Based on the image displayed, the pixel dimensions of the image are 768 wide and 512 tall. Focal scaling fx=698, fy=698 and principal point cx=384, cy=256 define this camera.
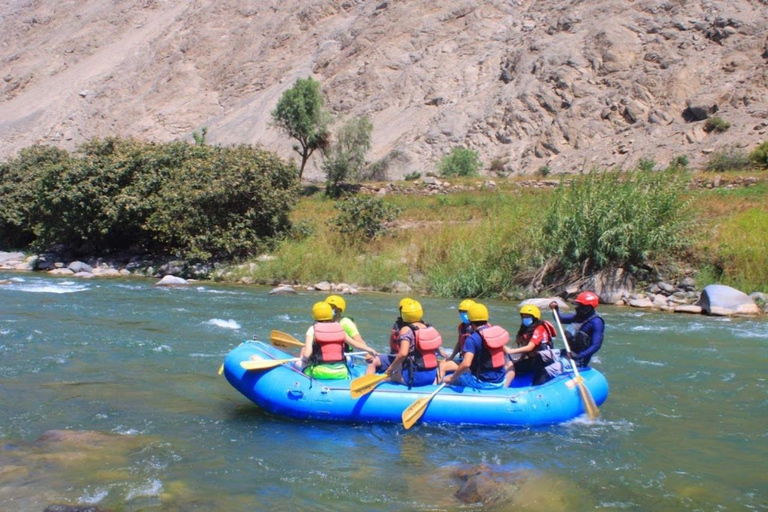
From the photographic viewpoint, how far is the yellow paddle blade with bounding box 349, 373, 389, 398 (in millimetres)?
6062

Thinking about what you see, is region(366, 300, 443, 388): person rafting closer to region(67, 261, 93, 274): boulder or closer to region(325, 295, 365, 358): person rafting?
region(325, 295, 365, 358): person rafting

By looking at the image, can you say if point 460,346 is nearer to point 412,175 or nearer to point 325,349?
point 325,349

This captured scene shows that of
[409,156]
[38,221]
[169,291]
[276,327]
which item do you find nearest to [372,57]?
[409,156]

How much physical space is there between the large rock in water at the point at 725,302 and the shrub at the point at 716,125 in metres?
17.6

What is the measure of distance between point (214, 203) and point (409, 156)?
60.0 ft

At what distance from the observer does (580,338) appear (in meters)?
6.87

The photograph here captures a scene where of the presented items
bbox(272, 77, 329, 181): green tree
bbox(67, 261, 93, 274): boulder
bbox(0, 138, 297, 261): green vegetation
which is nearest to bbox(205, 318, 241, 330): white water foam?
bbox(0, 138, 297, 261): green vegetation

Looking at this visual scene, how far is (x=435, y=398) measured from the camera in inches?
242

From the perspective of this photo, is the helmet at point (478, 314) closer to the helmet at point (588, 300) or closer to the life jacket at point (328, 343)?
the helmet at point (588, 300)

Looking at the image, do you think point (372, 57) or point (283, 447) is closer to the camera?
point (283, 447)

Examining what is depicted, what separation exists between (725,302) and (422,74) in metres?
31.1

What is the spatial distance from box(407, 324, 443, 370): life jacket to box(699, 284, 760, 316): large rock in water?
26.9ft

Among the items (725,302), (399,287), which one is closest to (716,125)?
(725,302)

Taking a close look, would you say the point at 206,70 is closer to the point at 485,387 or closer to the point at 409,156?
the point at 409,156
